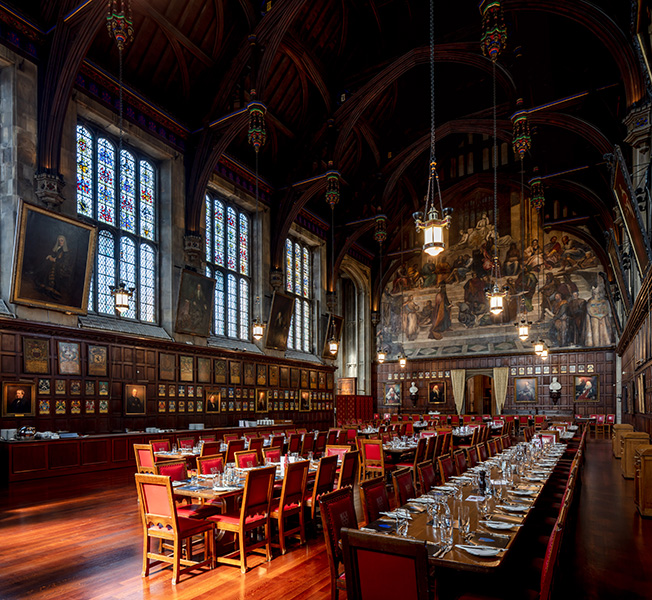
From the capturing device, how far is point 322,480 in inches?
233

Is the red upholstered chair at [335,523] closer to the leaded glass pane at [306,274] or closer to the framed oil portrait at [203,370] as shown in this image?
the framed oil portrait at [203,370]

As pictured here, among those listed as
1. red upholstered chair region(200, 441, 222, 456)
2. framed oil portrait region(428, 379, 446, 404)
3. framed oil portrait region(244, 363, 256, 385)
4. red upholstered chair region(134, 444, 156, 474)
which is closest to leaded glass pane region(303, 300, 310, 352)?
framed oil portrait region(244, 363, 256, 385)

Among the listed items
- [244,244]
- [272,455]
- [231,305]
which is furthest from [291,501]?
[244,244]

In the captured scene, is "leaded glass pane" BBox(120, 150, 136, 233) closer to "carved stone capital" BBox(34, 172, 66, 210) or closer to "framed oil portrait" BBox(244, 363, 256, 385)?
"carved stone capital" BBox(34, 172, 66, 210)

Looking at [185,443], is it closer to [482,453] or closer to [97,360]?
[97,360]

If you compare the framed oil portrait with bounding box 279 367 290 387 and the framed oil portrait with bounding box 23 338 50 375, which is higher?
the framed oil portrait with bounding box 23 338 50 375

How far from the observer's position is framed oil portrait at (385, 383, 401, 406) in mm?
26219

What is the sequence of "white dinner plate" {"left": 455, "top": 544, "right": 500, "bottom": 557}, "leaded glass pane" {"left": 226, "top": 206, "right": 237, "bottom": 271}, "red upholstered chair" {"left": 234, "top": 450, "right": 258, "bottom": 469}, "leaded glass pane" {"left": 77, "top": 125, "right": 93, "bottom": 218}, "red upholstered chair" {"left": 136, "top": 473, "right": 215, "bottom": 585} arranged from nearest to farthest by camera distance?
"white dinner plate" {"left": 455, "top": 544, "right": 500, "bottom": 557}, "red upholstered chair" {"left": 136, "top": 473, "right": 215, "bottom": 585}, "red upholstered chair" {"left": 234, "top": 450, "right": 258, "bottom": 469}, "leaded glass pane" {"left": 77, "top": 125, "right": 93, "bottom": 218}, "leaded glass pane" {"left": 226, "top": 206, "right": 237, "bottom": 271}

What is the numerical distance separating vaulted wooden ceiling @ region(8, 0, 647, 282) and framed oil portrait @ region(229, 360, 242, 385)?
471 cm

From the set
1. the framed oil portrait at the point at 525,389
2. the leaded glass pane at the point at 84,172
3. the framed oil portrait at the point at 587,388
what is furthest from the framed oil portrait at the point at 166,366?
the framed oil portrait at the point at 587,388

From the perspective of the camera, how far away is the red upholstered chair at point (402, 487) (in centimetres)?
454

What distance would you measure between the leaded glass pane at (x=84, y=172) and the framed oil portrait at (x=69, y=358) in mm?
3419

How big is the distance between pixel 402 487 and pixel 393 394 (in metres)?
22.2

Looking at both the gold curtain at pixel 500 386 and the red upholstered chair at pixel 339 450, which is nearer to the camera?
the red upholstered chair at pixel 339 450
